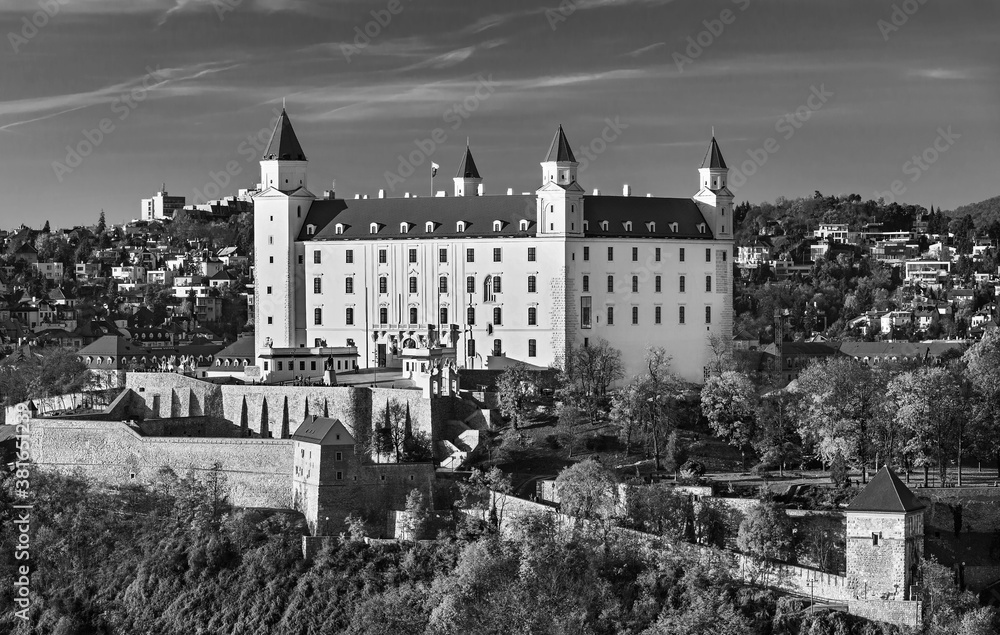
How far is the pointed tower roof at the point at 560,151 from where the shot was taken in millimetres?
77938

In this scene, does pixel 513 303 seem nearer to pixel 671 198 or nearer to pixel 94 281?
pixel 671 198

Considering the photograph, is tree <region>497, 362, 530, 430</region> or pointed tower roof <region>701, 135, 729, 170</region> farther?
pointed tower roof <region>701, 135, 729, 170</region>

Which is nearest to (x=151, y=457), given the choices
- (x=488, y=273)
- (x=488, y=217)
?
(x=488, y=273)

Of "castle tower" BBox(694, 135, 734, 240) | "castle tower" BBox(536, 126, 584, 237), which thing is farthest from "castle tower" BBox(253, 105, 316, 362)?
"castle tower" BBox(694, 135, 734, 240)

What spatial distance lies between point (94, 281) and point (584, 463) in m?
107

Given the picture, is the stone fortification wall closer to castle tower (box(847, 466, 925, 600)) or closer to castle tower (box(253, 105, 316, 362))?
castle tower (box(253, 105, 316, 362))

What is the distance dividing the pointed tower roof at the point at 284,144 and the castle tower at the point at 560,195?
13450 millimetres

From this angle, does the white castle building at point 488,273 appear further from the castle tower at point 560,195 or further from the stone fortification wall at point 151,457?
the stone fortification wall at point 151,457

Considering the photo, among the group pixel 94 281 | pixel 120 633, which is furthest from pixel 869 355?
pixel 94 281

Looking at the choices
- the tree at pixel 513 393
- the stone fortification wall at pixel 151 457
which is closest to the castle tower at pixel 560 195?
the tree at pixel 513 393

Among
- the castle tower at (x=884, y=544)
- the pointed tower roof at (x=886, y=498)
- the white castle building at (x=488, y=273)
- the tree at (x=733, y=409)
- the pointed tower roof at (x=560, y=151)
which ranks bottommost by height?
the castle tower at (x=884, y=544)

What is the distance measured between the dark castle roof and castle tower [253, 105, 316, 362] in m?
1.07

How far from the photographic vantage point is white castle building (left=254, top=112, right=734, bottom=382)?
78250mm

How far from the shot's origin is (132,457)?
68.8 meters
